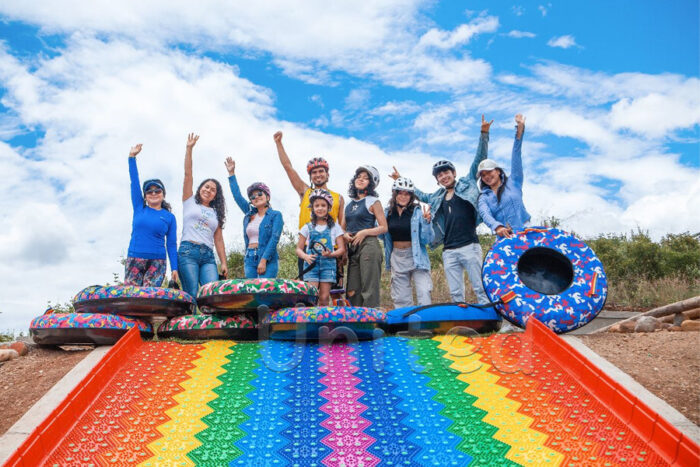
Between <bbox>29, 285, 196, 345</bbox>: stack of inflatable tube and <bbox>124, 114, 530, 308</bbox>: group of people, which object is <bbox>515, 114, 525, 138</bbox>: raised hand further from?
<bbox>29, 285, 196, 345</bbox>: stack of inflatable tube

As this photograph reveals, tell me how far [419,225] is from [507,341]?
163 centimetres

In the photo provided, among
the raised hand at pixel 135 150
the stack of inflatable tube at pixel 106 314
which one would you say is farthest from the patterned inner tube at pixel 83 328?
the raised hand at pixel 135 150

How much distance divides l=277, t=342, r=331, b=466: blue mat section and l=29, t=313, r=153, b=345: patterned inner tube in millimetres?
1561

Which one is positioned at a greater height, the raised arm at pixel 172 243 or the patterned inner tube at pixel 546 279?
the raised arm at pixel 172 243

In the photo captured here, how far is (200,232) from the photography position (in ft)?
18.8

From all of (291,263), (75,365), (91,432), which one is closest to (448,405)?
(91,432)

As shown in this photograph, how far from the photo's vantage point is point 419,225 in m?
5.87

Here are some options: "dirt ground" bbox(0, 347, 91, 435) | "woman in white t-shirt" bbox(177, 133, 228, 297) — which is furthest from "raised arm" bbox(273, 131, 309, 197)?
"dirt ground" bbox(0, 347, 91, 435)

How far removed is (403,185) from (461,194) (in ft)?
1.96

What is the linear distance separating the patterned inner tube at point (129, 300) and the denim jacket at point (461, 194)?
264 centimetres

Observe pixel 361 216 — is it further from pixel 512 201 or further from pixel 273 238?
pixel 512 201

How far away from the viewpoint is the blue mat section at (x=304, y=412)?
3078mm

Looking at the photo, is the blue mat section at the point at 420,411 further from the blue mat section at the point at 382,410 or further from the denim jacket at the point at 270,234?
the denim jacket at the point at 270,234

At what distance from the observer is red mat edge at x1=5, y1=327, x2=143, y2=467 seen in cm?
293
